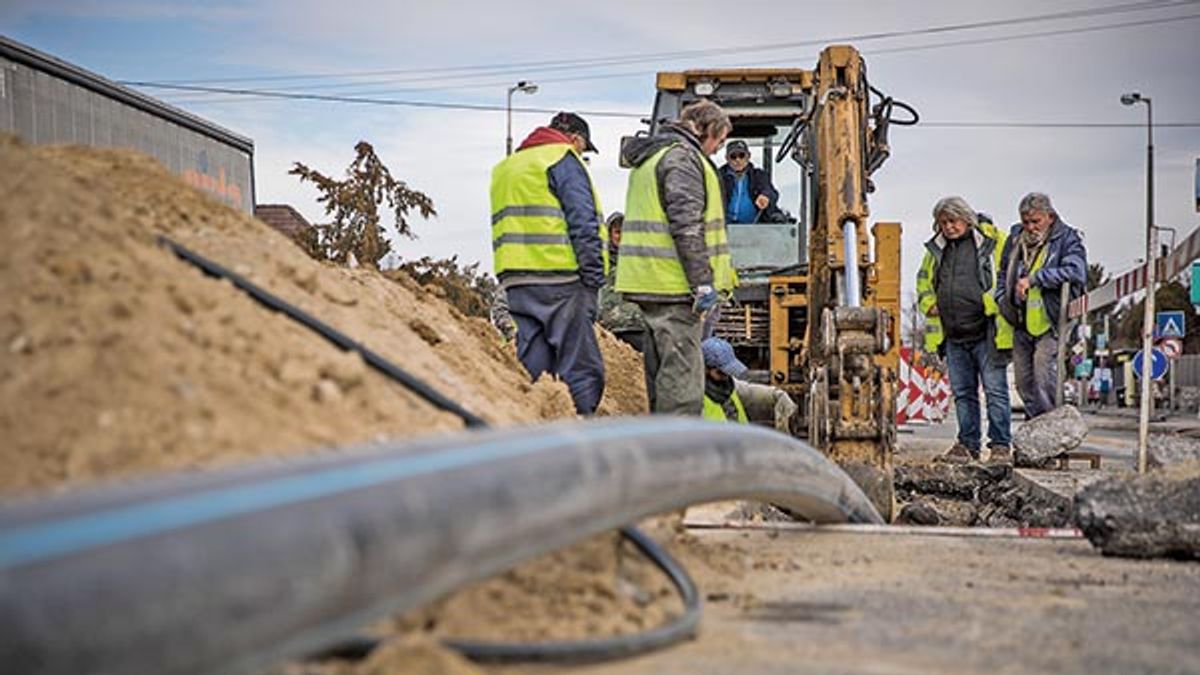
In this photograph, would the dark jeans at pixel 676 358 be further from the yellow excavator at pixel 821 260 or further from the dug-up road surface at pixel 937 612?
the dug-up road surface at pixel 937 612

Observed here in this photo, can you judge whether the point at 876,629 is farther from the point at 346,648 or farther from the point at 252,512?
the point at 252,512

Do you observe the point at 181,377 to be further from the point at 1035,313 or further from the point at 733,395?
the point at 1035,313

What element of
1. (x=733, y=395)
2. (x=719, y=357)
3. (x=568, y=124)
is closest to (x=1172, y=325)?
(x=733, y=395)

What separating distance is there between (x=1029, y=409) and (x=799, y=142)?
2.98m

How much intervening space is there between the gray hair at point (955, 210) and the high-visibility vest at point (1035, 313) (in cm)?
64

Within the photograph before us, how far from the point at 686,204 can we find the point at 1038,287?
414cm

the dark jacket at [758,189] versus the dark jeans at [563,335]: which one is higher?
the dark jacket at [758,189]

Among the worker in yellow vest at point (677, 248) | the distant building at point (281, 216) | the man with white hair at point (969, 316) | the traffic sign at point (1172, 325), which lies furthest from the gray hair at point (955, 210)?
the traffic sign at point (1172, 325)

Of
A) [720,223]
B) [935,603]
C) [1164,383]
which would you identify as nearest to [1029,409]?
[720,223]

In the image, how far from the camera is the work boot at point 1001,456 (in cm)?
973

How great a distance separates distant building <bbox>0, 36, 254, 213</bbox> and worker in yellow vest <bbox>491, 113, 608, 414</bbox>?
71.0 inches

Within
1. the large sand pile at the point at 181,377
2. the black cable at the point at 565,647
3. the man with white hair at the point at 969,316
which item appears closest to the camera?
the black cable at the point at 565,647

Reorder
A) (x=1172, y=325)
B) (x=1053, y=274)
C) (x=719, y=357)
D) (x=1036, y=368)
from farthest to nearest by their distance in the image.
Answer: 1. (x=1172, y=325)
2. (x=1036, y=368)
3. (x=1053, y=274)
4. (x=719, y=357)

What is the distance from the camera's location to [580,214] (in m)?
7.30
